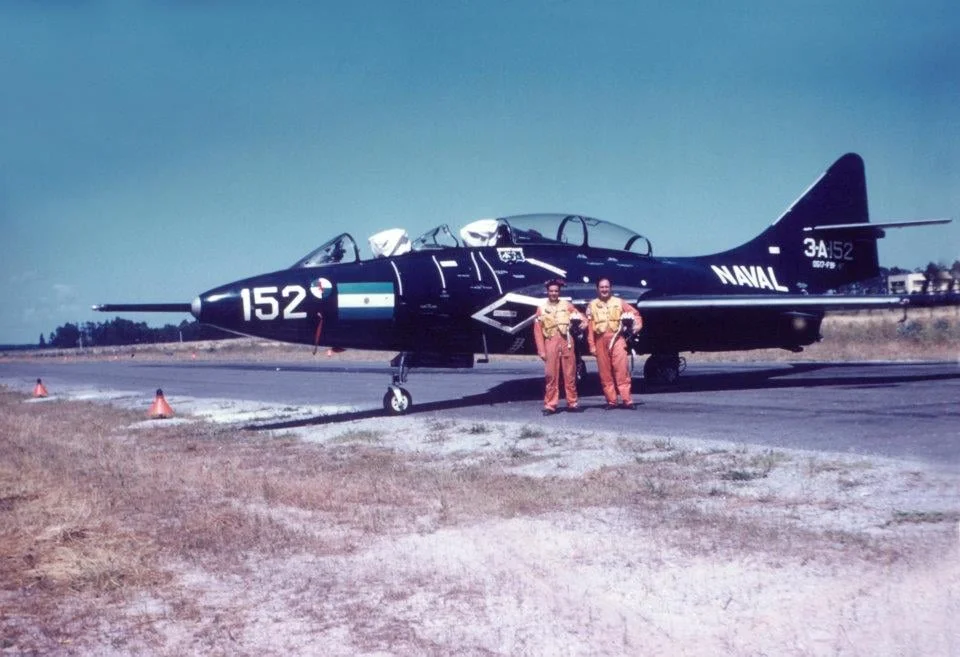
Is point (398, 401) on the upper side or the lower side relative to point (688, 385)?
upper

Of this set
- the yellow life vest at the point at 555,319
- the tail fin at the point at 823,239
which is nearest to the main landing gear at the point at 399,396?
the yellow life vest at the point at 555,319

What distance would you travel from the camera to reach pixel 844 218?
21.0 metres

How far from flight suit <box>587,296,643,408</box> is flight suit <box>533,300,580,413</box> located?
41 cm

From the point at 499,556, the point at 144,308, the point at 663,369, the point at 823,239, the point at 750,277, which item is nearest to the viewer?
the point at 499,556

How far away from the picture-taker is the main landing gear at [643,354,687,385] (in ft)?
59.4

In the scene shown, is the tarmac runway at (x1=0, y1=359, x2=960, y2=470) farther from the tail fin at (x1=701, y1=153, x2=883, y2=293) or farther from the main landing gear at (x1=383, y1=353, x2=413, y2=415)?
Result: the tail fin at (x1=701, y1=153, x2=883, y2=293)

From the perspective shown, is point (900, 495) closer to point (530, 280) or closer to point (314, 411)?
point (530, 280)

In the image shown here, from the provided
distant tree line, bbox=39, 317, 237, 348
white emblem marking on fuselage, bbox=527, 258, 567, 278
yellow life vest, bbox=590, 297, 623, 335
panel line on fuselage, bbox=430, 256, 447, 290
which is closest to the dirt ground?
yellow life vest, bbox=590, 297, 623, 335

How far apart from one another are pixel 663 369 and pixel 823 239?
6112mm

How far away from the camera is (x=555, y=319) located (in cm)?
1359

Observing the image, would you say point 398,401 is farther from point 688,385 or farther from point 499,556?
point 499,556

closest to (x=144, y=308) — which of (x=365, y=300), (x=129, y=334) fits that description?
(x=365, y=300)

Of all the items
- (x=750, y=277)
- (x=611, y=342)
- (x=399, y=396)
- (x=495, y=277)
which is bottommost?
(x=399, y=396)

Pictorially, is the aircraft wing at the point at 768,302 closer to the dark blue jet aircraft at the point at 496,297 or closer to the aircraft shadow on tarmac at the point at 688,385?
the dark blue jet aircraft at the point at 496,297
